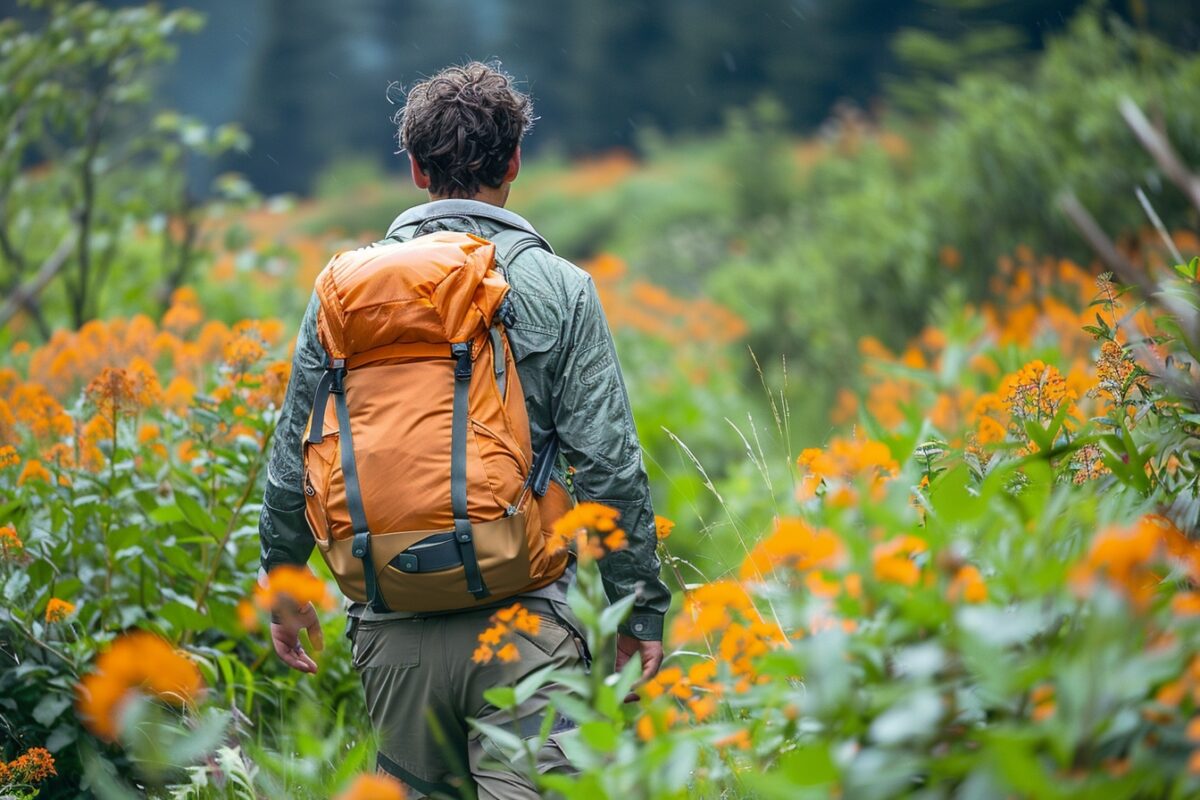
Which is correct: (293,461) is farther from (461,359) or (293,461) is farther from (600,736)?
(600,736)

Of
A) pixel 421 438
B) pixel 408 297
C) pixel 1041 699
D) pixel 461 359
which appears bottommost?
pixel 1041 699

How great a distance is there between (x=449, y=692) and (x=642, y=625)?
A: 45 cm

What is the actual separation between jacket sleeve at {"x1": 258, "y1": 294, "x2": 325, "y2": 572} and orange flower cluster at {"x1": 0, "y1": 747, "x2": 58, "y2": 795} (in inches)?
30.0

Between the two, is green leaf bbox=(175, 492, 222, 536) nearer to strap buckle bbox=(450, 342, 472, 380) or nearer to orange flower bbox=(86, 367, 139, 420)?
orange flower bbox=(86, 367, 139, 420)

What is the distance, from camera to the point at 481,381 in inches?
83.4

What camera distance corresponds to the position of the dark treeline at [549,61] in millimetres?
23062

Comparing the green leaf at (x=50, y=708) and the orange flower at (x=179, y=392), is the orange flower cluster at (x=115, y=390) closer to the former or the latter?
the orange flower at (x=179, y=392)

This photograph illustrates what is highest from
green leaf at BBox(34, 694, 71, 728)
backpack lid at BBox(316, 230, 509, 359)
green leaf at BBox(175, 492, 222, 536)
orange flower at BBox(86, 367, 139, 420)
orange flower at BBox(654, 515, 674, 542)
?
backpack lid at BBox(316, 230, 509, 359)

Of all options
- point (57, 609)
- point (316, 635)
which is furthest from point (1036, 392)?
point (57, 609)

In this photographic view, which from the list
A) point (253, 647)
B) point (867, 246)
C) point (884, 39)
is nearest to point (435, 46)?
point (884, 39)

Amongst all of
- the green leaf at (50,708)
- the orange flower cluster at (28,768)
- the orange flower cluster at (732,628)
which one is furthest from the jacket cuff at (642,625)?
the green leaf at (50,708)

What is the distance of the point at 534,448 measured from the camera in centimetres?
229

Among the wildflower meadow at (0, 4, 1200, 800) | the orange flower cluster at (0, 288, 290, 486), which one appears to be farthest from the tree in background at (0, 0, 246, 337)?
the orange flower cluster at (0, 288, 290, 486)

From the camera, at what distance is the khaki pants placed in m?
2.19
